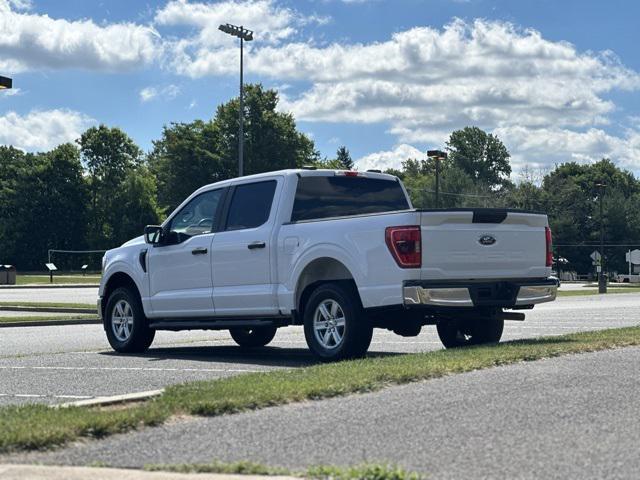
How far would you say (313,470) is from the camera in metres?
5.26

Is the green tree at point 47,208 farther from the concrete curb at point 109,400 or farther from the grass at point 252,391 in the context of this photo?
the concrete curb at point 109,400

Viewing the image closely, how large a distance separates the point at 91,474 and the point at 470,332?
7867 millimetres

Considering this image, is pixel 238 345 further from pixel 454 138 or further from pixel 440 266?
pixel 454 138

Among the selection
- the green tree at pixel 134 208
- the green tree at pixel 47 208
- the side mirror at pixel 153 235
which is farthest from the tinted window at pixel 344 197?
the green tree at pixel 47 208

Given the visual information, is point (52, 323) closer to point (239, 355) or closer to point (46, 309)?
point (46, 309)

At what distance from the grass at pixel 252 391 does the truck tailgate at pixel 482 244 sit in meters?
0.86

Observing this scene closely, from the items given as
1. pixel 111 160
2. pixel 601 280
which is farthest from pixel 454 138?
pixel 601 280

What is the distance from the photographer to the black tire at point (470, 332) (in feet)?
40.7

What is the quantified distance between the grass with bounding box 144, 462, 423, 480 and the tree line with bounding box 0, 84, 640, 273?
8187 cm

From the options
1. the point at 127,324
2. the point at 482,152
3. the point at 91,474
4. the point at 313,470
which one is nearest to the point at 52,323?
the point at 127,324

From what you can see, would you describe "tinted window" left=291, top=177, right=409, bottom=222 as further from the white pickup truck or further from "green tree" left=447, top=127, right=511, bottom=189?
"green tree" left=447, top=127, right=511, bottom=189

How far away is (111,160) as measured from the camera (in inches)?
4058

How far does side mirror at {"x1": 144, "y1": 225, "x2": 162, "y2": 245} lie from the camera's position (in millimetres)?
13066

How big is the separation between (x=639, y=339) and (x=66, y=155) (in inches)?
3653
